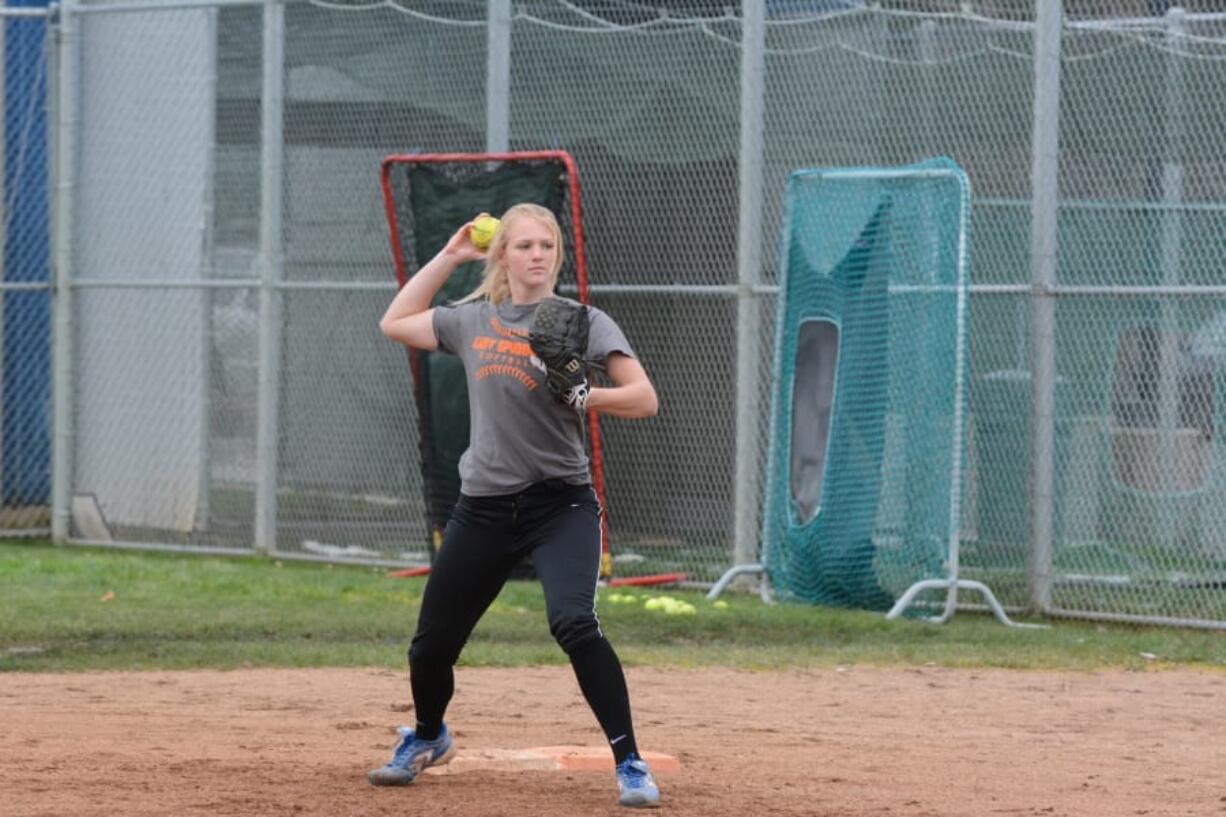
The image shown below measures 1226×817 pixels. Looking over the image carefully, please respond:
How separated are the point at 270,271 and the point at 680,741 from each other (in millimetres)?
7551

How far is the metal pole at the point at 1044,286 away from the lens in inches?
466

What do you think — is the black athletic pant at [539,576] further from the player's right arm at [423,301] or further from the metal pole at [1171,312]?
the metal pole at [1171,312]

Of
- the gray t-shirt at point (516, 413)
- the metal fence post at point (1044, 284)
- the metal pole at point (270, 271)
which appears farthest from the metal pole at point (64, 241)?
the gray t-shirt at point (516, 413)

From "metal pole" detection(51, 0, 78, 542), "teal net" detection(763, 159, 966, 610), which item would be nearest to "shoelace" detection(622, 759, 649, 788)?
"teal net" detection(763, 159, 966, 610)

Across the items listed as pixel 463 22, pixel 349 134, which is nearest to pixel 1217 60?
pixel 463 22

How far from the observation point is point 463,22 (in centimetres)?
1398

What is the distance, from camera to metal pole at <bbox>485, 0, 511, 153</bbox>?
1362 centimetres

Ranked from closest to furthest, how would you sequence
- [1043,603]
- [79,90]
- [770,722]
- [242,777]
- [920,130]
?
[242,777]
[770,722]
[1043,603]
[920,130]
[79,90]

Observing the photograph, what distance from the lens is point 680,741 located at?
776 cm

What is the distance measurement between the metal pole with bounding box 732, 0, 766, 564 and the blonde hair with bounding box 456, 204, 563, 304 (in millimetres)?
6400

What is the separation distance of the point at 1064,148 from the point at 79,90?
7.49 meters

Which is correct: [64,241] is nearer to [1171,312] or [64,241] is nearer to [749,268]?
[749,268]

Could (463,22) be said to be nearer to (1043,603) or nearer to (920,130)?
(920,130)

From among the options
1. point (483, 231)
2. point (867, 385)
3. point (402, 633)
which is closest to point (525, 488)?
point (483, 231)
